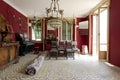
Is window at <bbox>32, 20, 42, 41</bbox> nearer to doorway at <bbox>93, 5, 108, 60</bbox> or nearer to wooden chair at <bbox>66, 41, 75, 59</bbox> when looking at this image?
wooden chair at <bbox>66, 41, 75, 59</bbox>

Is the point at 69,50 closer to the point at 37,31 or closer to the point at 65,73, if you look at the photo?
the point at 65,73

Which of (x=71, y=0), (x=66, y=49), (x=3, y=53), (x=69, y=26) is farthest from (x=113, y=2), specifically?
(x=69, y=26)

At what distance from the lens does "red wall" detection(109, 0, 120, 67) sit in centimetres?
533

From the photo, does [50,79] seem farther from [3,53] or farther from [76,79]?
[3,53]

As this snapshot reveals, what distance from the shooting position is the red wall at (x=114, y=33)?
5328 millimetres

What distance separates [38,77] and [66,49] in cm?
383

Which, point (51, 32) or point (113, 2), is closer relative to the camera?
point (113, 2)

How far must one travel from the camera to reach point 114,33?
5691 mm

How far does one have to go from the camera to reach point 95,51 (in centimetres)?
954

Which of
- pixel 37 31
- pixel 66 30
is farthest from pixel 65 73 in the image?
pixel 37 31

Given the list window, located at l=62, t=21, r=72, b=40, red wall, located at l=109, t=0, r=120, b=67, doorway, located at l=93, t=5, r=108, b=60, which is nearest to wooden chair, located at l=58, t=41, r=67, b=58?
doorway, located at l=93, t=5, r=108, b=60

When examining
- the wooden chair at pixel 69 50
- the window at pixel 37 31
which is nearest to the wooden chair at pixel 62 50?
the wooden chair at pixel 69 50

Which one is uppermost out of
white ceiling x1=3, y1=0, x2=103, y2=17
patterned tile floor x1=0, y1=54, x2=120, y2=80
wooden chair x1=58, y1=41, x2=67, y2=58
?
white ceiling x1=3, y1=0, x2=103, y2=17

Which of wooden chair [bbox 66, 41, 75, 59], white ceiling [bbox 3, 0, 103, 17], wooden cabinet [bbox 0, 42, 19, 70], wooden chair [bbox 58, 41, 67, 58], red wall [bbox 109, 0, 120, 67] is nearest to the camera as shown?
wooden cabinet [bbox 0, 42, 19, 70]
